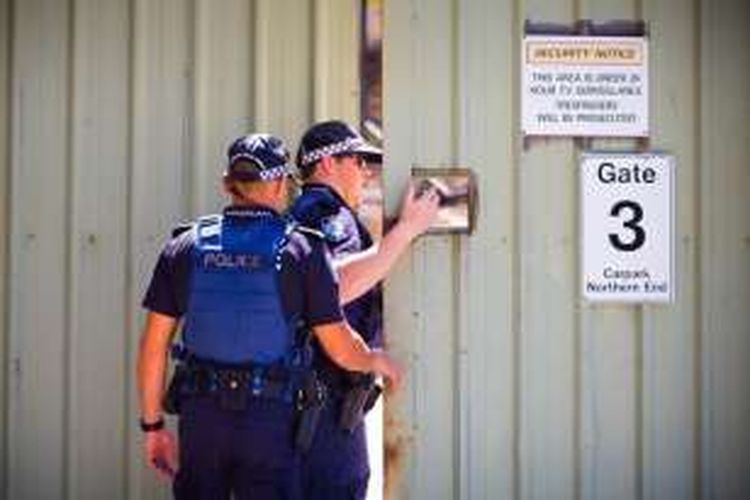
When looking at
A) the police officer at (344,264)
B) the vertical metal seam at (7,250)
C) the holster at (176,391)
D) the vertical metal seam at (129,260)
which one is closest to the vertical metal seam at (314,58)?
the police officer at (344,264)

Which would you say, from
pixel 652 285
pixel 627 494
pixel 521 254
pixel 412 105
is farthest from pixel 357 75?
pixel 627 494

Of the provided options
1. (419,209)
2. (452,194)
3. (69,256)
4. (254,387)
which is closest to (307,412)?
(254,387)

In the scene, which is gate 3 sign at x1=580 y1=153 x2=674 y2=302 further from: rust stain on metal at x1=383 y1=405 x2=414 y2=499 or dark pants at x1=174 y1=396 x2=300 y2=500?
dark pants at x1=174 y1=396 x2=300 y2=500

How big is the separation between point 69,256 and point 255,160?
129cm

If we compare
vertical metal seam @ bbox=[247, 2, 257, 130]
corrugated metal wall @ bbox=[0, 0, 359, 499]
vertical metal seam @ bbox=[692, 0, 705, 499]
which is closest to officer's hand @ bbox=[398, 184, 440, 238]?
corrugated metal wall @ bbox=[0, 0, 359, 499]

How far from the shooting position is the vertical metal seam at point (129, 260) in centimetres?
530

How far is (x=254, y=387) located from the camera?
425 centimetres

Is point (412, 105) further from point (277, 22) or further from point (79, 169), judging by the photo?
point (79, 169)

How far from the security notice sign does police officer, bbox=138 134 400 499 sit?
1.31m

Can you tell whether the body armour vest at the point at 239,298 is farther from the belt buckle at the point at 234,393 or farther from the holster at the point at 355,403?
the holster at the point at 355,403

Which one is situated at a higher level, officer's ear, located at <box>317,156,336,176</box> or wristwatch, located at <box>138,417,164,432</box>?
officer's ear, located at <box>317,156,336,176</box>

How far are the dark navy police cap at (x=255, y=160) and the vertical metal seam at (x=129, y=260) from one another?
1034 millimetres

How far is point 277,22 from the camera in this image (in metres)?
5.34

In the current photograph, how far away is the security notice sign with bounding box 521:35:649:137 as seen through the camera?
5305mm
